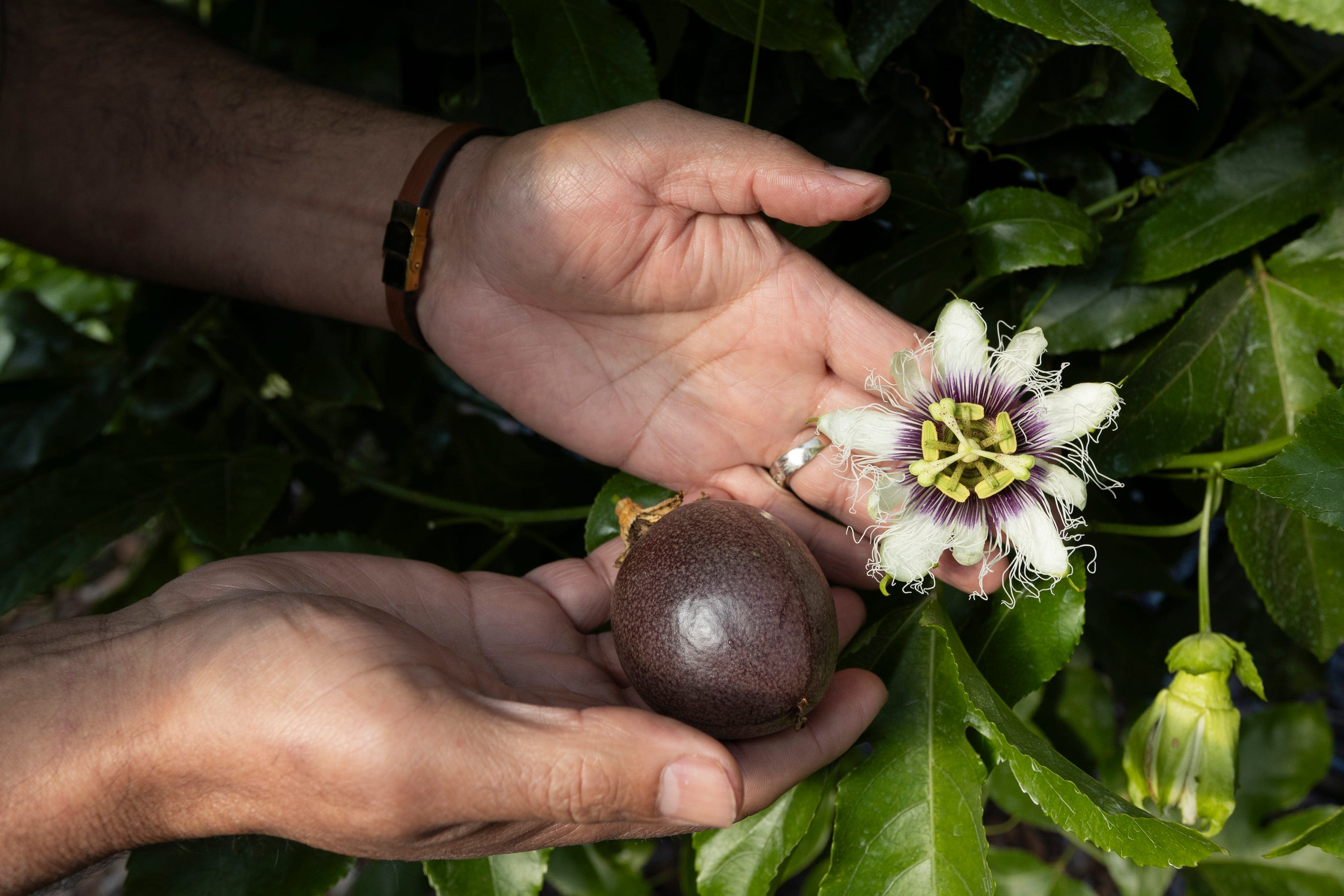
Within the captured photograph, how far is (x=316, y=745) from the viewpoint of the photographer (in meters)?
0.92

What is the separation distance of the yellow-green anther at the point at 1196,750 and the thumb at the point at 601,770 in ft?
2.37

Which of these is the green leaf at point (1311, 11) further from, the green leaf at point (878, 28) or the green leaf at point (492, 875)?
the green leaf at point (492, 875)

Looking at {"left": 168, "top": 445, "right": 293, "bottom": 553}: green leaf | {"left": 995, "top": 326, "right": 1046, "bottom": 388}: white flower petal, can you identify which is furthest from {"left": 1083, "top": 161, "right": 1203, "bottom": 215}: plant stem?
{"left": 168, "top": 445, "right": 293, "bottom": 553}: green leaf

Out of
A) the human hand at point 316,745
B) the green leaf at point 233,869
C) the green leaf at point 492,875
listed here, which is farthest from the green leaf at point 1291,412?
the green leaf at point 233,869

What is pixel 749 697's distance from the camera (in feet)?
3.65

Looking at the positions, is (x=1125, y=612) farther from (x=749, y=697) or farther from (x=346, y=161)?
(x=346, y=161)

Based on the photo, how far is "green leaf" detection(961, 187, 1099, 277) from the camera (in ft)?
4.16

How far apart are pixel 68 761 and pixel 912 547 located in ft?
3.38

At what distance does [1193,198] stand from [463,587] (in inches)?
48.7

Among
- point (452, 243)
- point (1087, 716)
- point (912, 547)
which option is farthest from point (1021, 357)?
point (1087, 716)

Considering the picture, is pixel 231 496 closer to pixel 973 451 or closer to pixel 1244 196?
pixel 973 451

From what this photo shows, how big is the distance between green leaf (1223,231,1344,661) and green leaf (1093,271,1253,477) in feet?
0.11

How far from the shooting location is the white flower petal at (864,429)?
1278mm

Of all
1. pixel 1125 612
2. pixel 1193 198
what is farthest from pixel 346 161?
pixel 1125 612
